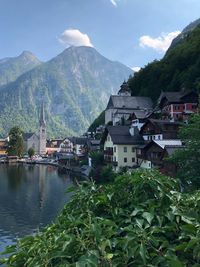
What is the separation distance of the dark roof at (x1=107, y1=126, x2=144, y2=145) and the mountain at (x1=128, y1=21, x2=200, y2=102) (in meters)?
25.0

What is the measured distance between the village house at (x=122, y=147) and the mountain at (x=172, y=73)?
1024 inches

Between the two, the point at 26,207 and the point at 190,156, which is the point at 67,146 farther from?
the point at 190,156

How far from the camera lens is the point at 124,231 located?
4520 mm

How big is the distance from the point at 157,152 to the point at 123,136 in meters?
14.0

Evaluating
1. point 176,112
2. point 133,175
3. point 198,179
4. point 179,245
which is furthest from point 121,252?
point 176,112

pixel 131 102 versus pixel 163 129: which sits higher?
pixel 131 102

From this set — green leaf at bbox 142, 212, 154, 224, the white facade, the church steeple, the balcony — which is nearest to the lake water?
the balcony

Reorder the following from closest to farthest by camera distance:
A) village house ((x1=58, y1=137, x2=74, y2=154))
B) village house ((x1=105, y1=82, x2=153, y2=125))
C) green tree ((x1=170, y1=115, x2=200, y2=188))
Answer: green tree ((x1=170, y1=115, x2=200, y2=188)) < village house ((x1=105, y1=82, x2=153, y2=125)) < village house ((x1=58, y1=137, x2=74, y2=154))

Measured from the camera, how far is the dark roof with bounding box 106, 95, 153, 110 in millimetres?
95000

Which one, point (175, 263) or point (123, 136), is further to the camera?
point (123, 136)

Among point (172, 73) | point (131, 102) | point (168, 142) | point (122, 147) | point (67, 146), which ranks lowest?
point (122, 147)

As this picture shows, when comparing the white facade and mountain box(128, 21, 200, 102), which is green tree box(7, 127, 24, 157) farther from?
the white facade

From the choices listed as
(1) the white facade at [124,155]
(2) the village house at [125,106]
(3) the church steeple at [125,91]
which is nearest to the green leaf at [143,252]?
(1) the white facade at [124,155]

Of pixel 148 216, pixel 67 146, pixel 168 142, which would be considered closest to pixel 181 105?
pixel 168 142
